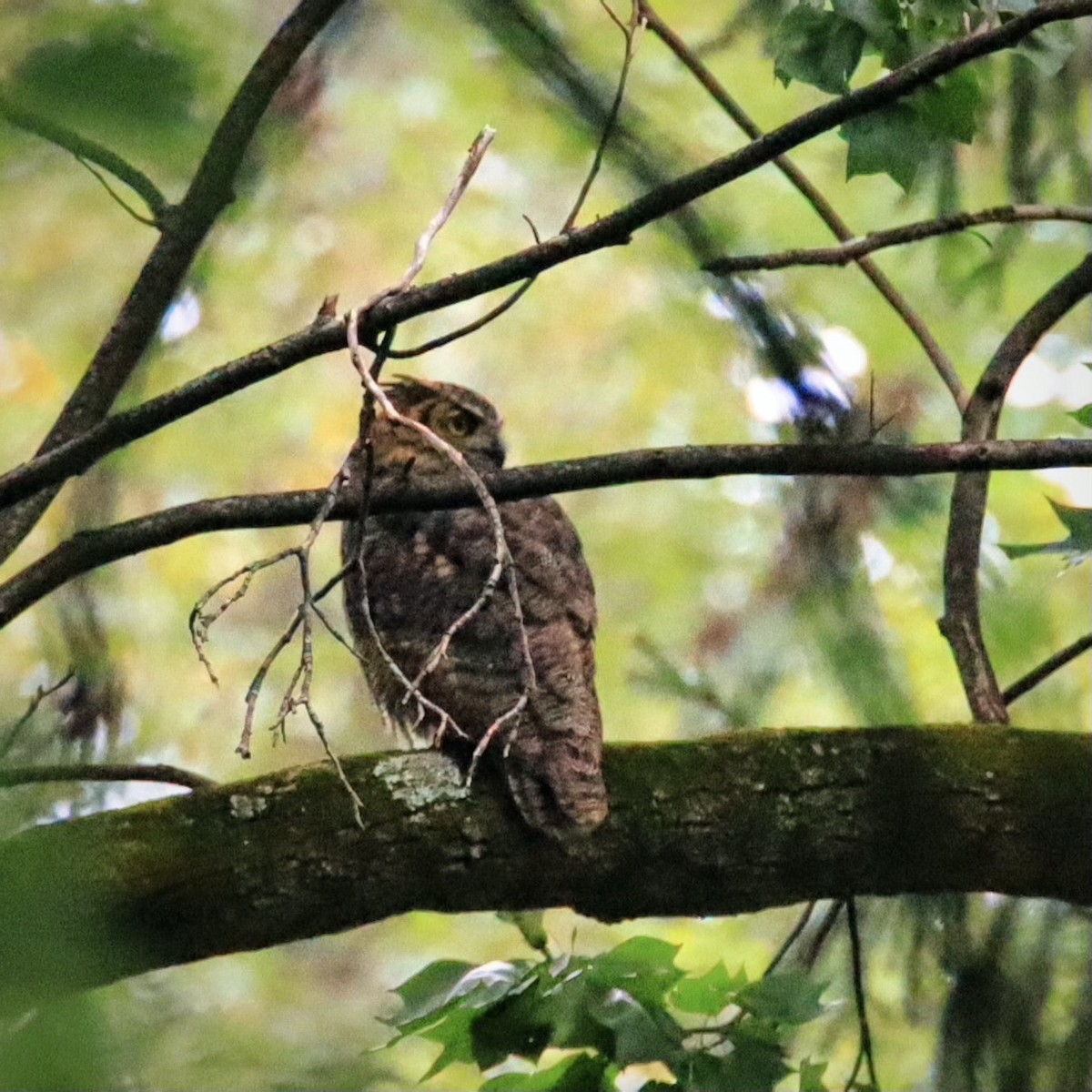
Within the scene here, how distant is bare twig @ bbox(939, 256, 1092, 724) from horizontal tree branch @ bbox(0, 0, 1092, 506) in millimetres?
1032

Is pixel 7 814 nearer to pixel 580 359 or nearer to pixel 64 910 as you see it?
pixel 64 910

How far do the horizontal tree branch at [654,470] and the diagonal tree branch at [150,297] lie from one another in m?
0.59

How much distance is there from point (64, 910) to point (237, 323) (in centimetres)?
600

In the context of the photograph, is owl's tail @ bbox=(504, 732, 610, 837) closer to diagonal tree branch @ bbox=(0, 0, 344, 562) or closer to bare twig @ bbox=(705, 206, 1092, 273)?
bare twig @ bbox=(705, 206, 1092, 273)

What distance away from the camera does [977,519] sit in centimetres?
271

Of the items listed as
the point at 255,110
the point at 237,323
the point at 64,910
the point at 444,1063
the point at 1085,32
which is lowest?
the point at 64,910

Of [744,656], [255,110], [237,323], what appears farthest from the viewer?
[237,323]

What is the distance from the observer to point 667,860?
222cm

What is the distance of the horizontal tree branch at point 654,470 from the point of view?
176 centimetres

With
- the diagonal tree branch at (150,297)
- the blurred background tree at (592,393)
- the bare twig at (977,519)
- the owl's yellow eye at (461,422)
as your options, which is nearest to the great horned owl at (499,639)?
the blurred background tree at (592,393)

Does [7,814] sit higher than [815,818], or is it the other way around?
[815,818]

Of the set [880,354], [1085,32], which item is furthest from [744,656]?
[1085,32]

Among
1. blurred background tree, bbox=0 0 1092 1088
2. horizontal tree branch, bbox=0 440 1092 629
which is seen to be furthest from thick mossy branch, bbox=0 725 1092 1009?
horizontal tree branch, bbox=0 440 1092 629

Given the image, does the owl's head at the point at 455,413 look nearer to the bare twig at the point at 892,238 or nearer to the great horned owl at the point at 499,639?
the great horned owl at the point at 499,639
